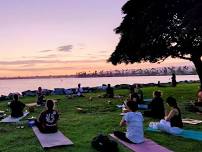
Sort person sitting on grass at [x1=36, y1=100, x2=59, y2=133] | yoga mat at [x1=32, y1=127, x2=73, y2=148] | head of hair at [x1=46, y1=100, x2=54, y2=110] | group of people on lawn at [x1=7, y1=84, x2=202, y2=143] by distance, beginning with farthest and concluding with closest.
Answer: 1. person sitting on grass at [x1=36, y1=100, x2=59, y2=133]
2. head of hair at [x1=46, y1=100, x2=54, y2=110]
3. group of people on lawn at [x1=7, y1=84, x2=202, y2=143]
4. yoga mat at [x1=32, y1=127, x2=73, y2=148]

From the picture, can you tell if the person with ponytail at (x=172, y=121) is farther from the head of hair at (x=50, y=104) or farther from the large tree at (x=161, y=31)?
the large tree at (x=161, y=31)

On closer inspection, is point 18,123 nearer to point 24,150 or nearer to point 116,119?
point 116,119

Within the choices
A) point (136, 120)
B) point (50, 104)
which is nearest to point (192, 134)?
point (136, 120)

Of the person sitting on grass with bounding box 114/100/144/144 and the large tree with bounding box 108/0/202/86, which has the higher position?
the large tree with bounding box 108/0/202/86

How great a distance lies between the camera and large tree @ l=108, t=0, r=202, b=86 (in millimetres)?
33338

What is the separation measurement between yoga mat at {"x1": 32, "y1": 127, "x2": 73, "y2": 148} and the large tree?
20.2 m

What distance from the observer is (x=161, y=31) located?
3478 centimetres

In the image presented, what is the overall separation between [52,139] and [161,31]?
23781 mm

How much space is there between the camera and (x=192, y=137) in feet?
43.7

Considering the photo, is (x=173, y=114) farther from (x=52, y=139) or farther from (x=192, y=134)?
(x=52, y=139)

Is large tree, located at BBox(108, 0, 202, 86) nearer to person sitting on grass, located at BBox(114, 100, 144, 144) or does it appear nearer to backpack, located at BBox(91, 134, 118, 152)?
person sitting on grass, located at BBox(114, 100, 144, 144)

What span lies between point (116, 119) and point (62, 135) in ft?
16.2

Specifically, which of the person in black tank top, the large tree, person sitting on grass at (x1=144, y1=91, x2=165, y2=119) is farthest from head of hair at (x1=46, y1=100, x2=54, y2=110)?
the large tree

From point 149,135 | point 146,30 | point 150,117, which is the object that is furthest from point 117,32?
point 149,135
